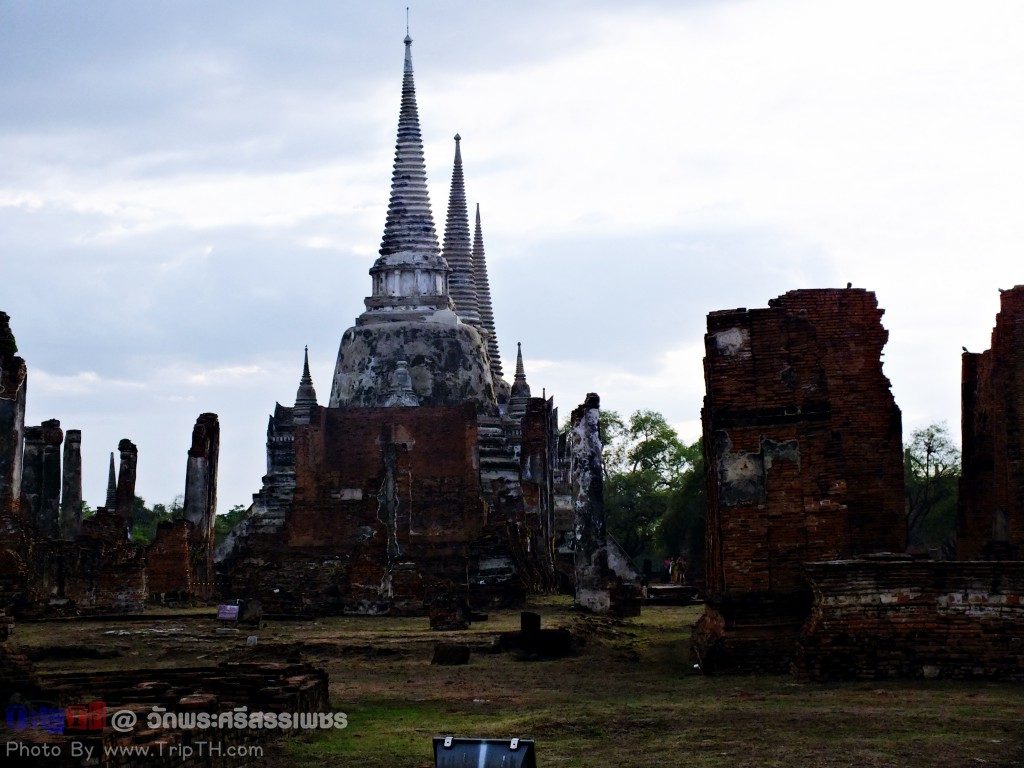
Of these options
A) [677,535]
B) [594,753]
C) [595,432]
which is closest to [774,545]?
[594,753]

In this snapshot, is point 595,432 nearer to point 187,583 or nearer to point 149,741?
point 187,583

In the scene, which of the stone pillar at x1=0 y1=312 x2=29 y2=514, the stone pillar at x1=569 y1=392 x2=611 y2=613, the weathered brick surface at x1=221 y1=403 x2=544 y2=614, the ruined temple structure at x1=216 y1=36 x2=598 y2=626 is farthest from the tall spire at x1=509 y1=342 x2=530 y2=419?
the stone pillar at x1=0 y1=312 x2=29 y2=514

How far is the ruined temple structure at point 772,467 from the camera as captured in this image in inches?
568

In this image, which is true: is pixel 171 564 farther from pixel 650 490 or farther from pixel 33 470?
pixel 650 490

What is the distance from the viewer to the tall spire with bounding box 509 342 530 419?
48875mm

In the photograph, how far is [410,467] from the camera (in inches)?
1491

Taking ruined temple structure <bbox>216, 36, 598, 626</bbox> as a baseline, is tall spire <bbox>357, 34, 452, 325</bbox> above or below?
above

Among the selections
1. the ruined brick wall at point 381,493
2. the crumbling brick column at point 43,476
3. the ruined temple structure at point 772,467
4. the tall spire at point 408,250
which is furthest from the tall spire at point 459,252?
the ruined temple structure at point 772,467

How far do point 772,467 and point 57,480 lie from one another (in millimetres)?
23193

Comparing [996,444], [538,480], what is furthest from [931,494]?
[996,444]

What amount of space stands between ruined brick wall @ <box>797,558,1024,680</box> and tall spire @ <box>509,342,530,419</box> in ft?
115

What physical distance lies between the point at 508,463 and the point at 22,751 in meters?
33.9

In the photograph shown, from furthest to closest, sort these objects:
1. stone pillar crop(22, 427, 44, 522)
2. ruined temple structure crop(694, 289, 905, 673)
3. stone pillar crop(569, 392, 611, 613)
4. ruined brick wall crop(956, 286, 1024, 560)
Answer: stone pillar crop(22, 427, 44, 522)
stone pillar crop(569, 392, 611, 613)
ruined brick wall crop(956, 286, 1024, 560)
ruined temple structure crop(694, 289, 905, 673)

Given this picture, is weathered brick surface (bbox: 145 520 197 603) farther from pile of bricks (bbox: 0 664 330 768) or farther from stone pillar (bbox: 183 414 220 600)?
pile of bricks (bbox: 0 664 330 768)
